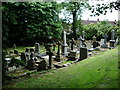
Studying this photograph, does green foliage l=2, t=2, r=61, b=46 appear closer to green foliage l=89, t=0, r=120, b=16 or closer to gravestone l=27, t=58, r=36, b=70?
gravestone l=27, t=58, r=36, b=70

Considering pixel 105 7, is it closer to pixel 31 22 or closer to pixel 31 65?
pixel 31 65

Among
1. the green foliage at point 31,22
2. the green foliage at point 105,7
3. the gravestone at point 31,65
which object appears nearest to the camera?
the green foliage at point 105,7

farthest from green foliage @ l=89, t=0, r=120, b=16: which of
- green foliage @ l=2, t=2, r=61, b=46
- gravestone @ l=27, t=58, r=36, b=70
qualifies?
green foliage @ l=2, t=2, r=61, b=46

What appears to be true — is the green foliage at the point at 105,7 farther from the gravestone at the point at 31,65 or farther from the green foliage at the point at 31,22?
the green foliage at the point at 31,22

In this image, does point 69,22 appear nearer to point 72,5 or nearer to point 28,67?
point 28,67

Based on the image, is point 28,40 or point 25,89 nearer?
point 25,89

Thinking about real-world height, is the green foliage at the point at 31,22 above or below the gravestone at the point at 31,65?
above

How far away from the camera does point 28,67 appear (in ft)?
29.8

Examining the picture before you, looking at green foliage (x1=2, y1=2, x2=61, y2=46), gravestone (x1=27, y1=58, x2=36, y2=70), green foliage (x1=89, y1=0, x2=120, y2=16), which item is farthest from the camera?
green foliage (x1=2, y1=2, x2=61, y2=46)

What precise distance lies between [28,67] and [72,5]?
5.31m

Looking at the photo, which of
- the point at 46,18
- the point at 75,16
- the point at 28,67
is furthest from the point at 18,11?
the point at 28,67

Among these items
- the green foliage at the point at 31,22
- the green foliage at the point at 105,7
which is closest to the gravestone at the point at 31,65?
the green foliage at the point at 105,7

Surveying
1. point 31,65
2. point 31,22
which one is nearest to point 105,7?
point 31,65

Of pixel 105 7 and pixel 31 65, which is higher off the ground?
pixel 105 7
